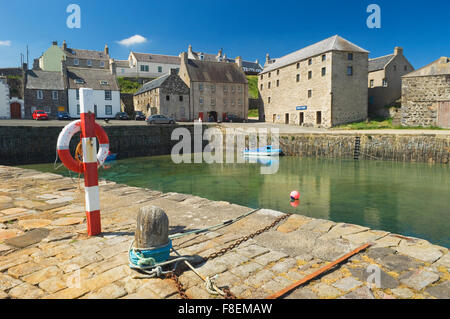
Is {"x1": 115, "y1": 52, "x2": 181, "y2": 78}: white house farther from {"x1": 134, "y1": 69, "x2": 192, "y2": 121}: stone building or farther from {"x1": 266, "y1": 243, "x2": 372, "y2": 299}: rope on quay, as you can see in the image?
{"x1": 266, "y1": 243, "x2": 372, "y2": 299}: rope on quay

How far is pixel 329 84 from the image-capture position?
33844 mm

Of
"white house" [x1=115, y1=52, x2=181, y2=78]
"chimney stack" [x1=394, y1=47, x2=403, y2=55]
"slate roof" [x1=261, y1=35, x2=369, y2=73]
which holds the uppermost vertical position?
"white house" [x1=115, y1=52, x2=181, y2=78]

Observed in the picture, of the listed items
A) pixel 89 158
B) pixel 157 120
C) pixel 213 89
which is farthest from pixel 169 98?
pixel 89 158

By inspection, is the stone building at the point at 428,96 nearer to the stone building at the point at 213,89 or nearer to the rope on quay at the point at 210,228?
the stone building at the point at 213,89

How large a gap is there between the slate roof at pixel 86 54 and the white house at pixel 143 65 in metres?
3.33

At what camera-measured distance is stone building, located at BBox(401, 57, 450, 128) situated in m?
29.0

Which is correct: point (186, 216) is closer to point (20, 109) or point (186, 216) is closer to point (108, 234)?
point (108, 234)

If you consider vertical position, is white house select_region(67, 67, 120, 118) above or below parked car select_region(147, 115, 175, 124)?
above

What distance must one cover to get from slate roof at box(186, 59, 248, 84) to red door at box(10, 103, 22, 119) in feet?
75.5

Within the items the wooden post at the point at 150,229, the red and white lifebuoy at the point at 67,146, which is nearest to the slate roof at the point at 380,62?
the red and white lifebuoy at the point at 67,146

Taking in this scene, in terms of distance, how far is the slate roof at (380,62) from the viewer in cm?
4133

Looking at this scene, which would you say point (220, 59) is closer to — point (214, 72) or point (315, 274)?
point (214, 72)

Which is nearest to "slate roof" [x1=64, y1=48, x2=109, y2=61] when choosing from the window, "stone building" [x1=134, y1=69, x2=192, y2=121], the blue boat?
"stone building" [x1=134, y1=69, x2=192, y2=121]
